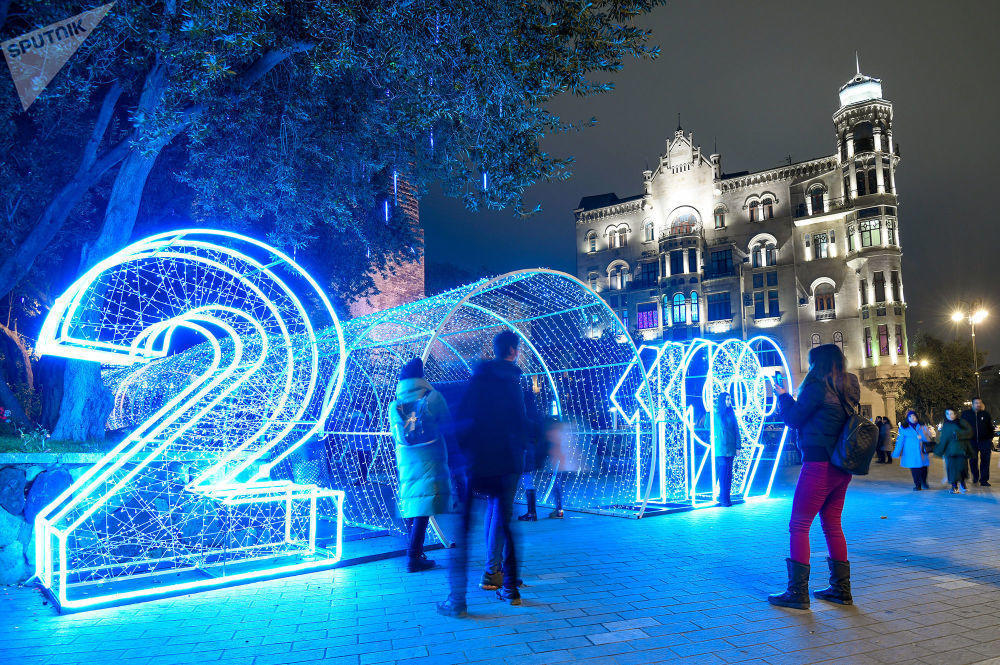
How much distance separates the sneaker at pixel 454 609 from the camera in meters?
4.61

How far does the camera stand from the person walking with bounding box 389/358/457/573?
5848 mm

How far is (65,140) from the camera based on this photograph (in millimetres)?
9703

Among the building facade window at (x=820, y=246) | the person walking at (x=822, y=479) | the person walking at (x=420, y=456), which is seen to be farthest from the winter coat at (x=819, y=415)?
the building facade window at (x=820, y=246)

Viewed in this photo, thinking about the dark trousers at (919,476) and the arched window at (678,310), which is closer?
the dark trousers at (919,476)

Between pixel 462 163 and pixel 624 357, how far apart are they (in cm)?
2459

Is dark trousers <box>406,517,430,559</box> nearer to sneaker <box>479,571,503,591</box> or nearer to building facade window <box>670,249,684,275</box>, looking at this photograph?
sneaker <box>479,571,503,591</box>

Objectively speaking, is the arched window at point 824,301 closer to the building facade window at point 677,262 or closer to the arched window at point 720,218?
the arched window at point 720,218

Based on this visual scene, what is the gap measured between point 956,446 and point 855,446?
9.14 meters

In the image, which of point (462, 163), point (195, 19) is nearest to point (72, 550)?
point (195, 19)

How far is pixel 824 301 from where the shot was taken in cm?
4253

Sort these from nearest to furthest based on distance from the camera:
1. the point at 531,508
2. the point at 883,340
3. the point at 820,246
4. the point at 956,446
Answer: the point at 531,508, the point at 956,446, the point at 883,340, the point at 820,246

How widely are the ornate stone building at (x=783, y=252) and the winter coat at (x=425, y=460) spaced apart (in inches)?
1594

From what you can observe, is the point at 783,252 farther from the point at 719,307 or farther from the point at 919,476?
the point at 919,476

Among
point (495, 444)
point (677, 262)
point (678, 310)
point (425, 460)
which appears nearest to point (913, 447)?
point (425, 460)
